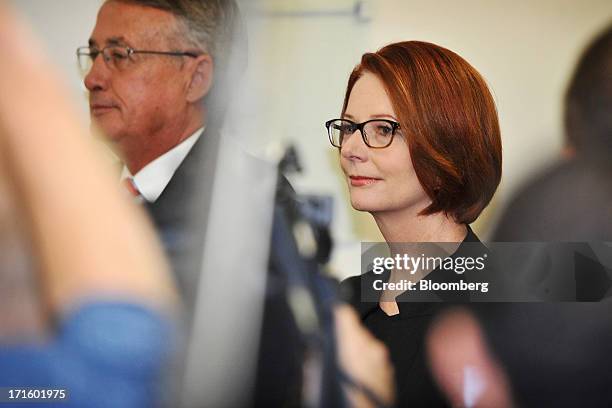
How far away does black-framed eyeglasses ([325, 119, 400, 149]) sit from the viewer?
1881 mm

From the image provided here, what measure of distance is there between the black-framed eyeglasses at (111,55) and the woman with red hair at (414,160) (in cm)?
43

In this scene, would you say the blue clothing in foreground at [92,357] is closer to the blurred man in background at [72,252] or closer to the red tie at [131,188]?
the blurred man in background at [72,252]

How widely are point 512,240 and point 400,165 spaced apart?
333mm

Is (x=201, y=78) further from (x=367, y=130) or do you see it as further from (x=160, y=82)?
(x=367, y=130)

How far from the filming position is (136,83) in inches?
77.0

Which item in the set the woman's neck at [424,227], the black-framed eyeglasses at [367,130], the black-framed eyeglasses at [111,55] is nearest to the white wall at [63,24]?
the black-framed eyeglasses at [111,55]

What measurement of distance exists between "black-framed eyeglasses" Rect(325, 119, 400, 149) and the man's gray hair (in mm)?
320

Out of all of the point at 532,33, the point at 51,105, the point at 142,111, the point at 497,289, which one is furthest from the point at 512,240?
the point at 51,105

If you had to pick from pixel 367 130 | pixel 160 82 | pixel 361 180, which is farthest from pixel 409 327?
A: pixel 160 82

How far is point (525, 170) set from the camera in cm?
195

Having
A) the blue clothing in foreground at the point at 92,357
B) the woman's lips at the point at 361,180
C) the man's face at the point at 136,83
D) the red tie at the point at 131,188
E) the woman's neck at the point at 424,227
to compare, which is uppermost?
the man's face at the point at 136,83

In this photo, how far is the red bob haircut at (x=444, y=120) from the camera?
73.5 inches

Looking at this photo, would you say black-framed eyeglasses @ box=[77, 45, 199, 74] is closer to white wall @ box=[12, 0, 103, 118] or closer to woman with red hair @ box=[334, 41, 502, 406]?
white wall @ box=[12, 0, 103, 118]

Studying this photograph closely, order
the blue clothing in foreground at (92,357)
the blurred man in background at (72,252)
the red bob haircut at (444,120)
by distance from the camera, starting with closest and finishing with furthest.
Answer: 1. the blurred man in background at (72,252)
2. the blue clothing in foreground at (92,357)
3. the red bob haircut at (444,120)
